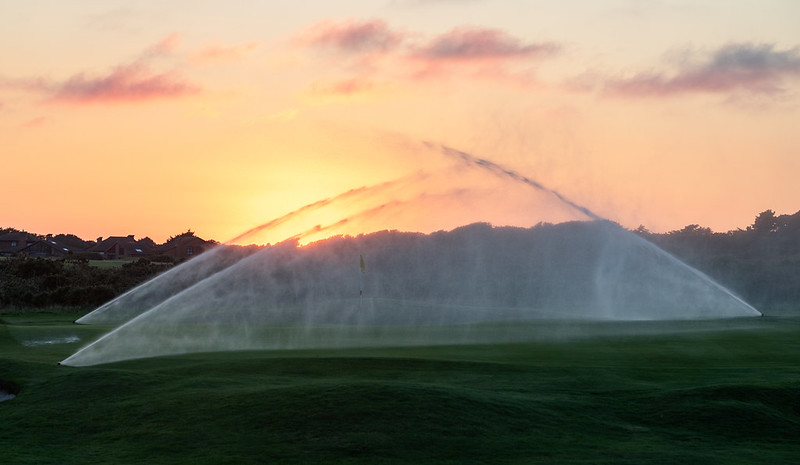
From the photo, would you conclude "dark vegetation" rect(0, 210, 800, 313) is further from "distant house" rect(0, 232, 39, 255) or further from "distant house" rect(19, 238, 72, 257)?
"distant house" rect(0, 232, 39, 255)

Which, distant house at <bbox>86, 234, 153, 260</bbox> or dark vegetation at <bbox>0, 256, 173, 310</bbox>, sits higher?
distant house at <bbox>86, 234, 153, 260</bbox>

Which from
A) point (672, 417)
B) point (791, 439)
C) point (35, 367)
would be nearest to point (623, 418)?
point (672, 417)

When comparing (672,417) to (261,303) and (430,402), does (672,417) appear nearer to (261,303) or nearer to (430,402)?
(430,402)

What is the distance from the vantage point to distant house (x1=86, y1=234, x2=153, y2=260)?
18488 cm

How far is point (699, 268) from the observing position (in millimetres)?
118750

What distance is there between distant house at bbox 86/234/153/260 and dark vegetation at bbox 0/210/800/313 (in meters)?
52.1

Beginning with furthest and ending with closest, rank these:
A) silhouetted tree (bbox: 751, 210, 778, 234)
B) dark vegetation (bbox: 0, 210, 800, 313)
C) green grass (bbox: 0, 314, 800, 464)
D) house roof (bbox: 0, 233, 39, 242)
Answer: house roof (bbox: 0, 233, 39, 242), silhouetted tree (bbox: 751, 210, 778, 234), dark vegetation (bbox: 0, 210, 800, 313), green grass (bbox: 0, 314, 800, 464)

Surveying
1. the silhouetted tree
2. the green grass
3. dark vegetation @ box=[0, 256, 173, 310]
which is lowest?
the green grass

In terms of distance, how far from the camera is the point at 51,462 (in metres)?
19.1

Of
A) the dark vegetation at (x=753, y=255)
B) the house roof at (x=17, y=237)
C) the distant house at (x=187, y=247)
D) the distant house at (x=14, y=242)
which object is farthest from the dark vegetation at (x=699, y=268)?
the house roof at (x=17, y=237)

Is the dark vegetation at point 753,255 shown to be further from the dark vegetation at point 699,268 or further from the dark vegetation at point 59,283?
the dark vegetation at point 59,283

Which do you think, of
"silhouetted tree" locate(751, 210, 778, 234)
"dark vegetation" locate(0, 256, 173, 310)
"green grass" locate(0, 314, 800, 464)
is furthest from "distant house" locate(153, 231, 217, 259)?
"green grass" locate(0, 314, 800, 464)

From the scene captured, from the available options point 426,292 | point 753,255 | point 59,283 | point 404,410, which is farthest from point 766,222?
point 404,410

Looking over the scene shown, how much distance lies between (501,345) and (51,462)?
24.4m
